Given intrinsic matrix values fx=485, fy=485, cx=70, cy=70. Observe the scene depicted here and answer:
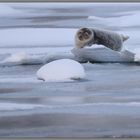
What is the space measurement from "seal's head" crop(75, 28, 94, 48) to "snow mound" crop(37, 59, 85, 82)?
129 millimetres

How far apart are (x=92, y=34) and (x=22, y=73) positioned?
0.52 meters

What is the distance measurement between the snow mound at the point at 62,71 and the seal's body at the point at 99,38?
142 millimetres

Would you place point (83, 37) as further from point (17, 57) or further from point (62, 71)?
point (17, 57)

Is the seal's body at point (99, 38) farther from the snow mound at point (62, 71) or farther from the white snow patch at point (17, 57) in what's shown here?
the white snow patch at point (17, 57)

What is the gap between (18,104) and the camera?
10.1 feet

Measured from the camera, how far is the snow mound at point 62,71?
3.09 m

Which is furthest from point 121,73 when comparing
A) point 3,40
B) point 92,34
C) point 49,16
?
point 3,40

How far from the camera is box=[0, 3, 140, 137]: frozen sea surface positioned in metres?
3.07

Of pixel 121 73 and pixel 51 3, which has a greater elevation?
pixel 51 3

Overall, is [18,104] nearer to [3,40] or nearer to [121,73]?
[3,40]

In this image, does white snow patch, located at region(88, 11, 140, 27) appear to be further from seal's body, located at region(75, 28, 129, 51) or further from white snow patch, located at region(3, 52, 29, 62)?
white snow patch, located at region(3, 52, 29, 62)

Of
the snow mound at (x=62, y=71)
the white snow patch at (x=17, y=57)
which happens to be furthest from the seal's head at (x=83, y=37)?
the white snow patch at (x=17, y=57)

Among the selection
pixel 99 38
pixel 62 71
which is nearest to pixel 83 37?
pixel 99 38

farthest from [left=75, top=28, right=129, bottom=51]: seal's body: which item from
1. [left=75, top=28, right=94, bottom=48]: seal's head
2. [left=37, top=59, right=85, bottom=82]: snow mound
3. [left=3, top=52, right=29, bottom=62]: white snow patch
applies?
[left=3, top=52, right=29, bottom=62]: white snow patch
